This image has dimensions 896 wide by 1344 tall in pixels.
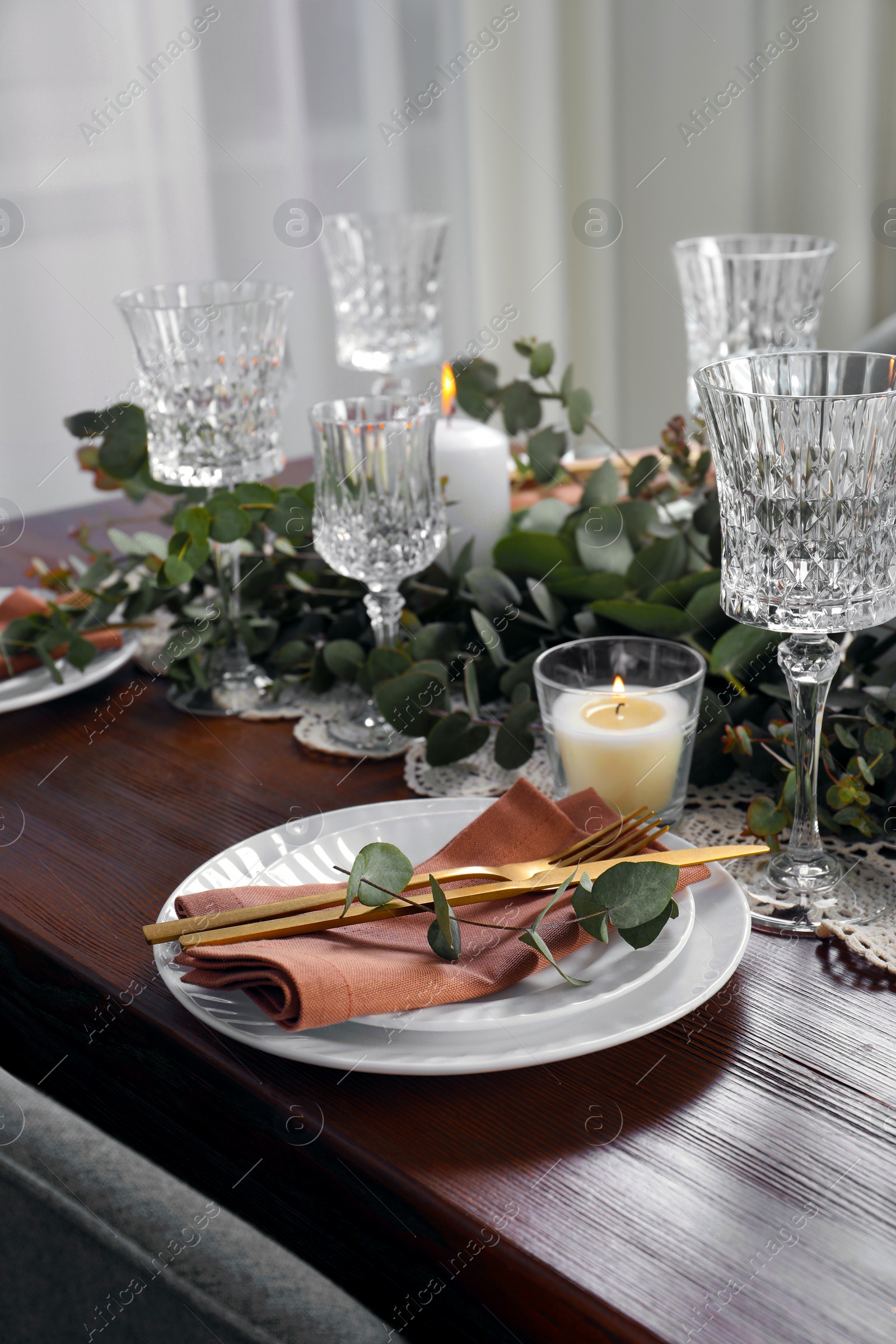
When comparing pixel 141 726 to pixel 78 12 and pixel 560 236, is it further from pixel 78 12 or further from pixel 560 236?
pixel 560 236

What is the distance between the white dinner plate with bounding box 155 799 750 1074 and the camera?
0.51 metres

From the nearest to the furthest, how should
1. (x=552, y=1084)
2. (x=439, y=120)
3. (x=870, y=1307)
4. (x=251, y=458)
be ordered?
(x=870, y=1307) < (x=552, y=1084) < (x=251, y=458) < (x=439, y=120)

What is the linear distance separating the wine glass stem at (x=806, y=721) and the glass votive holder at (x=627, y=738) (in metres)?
0.08

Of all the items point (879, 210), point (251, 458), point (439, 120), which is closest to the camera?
point (251, 458)

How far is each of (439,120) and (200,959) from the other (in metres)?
3.09

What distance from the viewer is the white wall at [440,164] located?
2543mm

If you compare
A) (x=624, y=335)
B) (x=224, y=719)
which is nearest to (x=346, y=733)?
(x=224, y=719)

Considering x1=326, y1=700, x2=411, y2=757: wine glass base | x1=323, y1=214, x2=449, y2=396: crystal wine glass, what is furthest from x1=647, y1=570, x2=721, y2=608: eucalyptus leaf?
x1=323, y1=214, x2=449, y2=396: crystal wine glass

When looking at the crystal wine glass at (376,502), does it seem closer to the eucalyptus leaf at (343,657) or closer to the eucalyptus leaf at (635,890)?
the eucalyptus leaf at (343,657)

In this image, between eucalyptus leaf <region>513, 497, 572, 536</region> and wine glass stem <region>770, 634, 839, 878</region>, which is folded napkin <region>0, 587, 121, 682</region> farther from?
wine glass stem <region>770, 634, 839, 878</region>

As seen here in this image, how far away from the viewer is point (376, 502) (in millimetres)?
846

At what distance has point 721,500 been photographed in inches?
26.1

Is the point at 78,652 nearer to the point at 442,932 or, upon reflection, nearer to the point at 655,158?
the point at 442,932

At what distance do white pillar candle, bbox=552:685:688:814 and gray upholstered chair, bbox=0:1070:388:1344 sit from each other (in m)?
0.33
